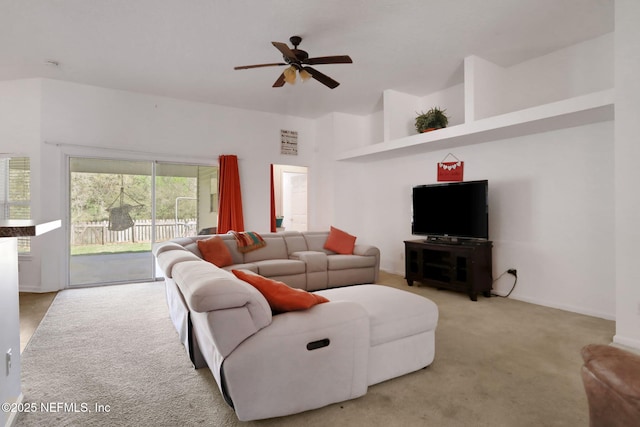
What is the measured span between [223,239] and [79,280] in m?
2.26

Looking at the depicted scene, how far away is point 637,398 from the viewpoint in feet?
2.83

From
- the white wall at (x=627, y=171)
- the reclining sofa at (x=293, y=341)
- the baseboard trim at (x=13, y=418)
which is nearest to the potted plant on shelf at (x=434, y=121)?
the white wall at (x=627, y=171)

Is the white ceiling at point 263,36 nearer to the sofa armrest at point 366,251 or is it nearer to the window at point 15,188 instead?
the window at point 15,188

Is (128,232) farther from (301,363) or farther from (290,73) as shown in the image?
(301,363)

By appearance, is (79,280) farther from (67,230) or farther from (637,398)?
(637,398)

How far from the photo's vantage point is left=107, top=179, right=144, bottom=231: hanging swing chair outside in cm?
502

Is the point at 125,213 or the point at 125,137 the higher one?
the point at 125,137

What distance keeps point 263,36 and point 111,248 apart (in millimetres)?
3826

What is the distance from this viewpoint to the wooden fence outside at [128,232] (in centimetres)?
482

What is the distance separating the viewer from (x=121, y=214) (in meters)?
5.07

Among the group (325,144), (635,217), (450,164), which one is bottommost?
(635,217)

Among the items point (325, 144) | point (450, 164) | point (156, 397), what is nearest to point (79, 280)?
point (156, 397)

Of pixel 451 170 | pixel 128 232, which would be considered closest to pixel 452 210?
pixel 451 170

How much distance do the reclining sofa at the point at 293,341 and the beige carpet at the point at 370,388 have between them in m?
0.12
